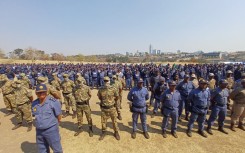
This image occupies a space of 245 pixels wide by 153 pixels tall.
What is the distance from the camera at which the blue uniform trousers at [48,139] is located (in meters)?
3.74

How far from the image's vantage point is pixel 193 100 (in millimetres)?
5496

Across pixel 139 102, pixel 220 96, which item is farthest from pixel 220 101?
pixel 139 102

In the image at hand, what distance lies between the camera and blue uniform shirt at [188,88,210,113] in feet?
17.5

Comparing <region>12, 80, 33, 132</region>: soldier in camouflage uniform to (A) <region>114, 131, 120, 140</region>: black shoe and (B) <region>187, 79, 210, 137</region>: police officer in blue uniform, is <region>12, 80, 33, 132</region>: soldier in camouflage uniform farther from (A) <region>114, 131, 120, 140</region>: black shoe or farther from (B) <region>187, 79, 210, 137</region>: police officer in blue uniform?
(B) <region>187, 79, 210, 137</region>: police officer in blue uniform

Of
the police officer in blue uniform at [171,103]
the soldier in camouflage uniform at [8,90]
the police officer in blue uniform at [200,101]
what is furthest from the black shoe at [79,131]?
the police officer in blue uniform at [200,101]

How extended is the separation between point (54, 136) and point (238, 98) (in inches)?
235

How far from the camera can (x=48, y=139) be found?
149 inches

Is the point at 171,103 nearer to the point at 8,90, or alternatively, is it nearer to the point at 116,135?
the point at 116,135

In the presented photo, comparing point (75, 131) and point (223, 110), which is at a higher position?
point (223, 110)

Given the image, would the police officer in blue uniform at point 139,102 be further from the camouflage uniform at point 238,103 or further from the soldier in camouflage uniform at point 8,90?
the soldier in camouflage uniform at point 8,90

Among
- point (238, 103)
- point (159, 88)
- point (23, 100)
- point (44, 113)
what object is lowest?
point (238, 103)

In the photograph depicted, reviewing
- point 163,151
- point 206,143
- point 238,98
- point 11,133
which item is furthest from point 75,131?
point 238,98

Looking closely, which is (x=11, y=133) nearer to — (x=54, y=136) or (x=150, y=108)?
(x=54, y=136)

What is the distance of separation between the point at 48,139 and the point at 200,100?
446cm
